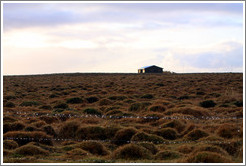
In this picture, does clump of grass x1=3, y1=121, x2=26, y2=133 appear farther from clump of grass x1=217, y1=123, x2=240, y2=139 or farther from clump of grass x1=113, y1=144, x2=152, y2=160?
clump of grass x1=217, y1=123, x2=240, y2=139

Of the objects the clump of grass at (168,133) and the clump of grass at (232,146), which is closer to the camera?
the clump of grass at (232,146)

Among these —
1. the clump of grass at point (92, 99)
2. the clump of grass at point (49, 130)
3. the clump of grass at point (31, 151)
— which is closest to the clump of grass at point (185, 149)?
the clump of grass at point (31, 151)

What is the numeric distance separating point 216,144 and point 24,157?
19.1 ft

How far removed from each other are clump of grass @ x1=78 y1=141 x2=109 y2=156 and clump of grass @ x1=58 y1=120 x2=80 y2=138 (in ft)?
6.49

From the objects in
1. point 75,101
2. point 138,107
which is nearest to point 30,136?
point 138,107

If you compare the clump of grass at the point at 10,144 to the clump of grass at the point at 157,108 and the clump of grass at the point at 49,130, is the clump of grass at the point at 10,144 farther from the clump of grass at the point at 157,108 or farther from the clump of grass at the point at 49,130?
the clump of grass at the point at 157,108

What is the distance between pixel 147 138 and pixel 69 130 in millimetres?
3180

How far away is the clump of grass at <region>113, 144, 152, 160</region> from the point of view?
398 inches

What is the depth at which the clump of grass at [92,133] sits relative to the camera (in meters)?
12.9

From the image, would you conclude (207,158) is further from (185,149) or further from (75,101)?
(75,101)

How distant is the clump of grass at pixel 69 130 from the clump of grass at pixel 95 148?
1.98 m

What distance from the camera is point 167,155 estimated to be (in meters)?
10.1

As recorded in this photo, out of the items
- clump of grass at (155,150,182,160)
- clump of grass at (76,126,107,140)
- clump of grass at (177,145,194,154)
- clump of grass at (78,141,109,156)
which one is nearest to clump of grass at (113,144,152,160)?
clump of grass at (155,150,182,160)

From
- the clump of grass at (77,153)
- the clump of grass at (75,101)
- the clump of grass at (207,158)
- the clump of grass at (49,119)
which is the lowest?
the clump of grass at (77,153)
